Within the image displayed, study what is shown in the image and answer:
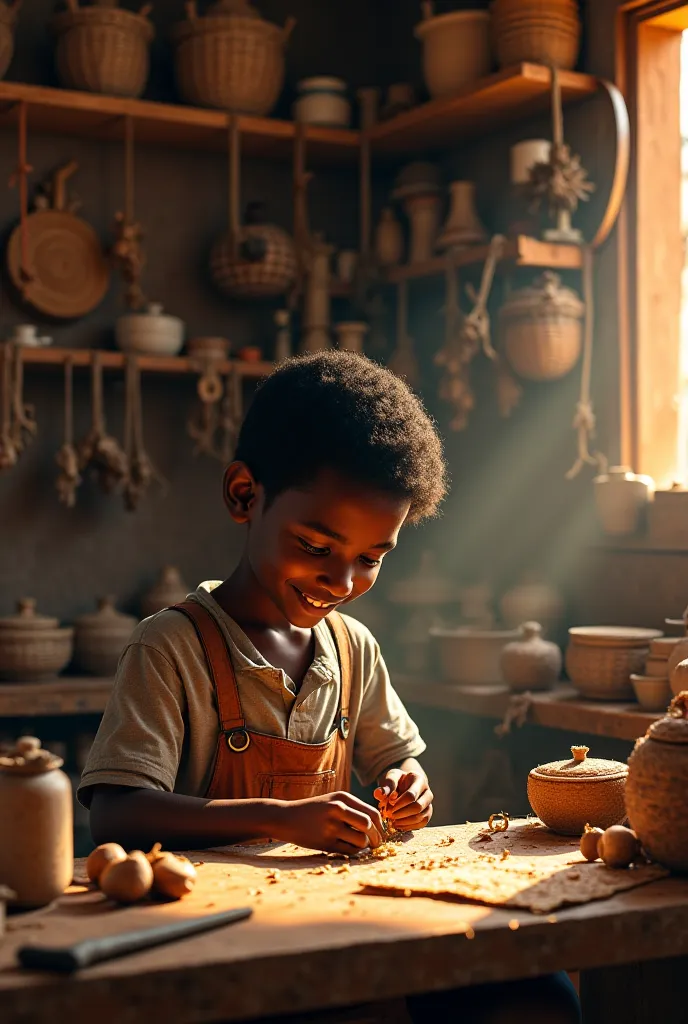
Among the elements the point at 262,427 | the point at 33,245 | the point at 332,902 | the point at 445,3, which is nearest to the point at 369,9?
the point at 445,3

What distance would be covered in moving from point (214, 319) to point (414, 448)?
10.1 ft

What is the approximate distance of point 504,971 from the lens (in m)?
1.39

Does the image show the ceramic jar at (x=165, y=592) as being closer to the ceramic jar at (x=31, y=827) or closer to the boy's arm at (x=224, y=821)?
the boy's arm at (x=224, y=821)

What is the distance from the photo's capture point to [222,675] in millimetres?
2080

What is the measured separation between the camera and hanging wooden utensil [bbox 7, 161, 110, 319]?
4.61 meters

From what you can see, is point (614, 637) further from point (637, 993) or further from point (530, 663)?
point (637, 993)

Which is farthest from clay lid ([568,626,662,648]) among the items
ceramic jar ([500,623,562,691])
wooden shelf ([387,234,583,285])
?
wooden shelf ([387,234,583,285])

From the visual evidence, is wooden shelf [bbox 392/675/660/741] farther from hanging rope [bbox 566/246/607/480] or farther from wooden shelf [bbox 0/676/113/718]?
wooden shelf [bbox 0/676/113/718]

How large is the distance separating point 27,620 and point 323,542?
2.55 meters

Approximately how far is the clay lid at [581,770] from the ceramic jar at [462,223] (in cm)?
285

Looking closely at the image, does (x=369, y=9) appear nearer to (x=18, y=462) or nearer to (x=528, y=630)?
(x=18, y=462)

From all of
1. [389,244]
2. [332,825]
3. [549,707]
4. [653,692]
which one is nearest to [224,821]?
[332,825]

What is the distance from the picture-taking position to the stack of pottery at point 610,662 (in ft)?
11.9

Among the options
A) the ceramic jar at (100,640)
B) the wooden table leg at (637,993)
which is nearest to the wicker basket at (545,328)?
the ceramic jar at (100,640)
